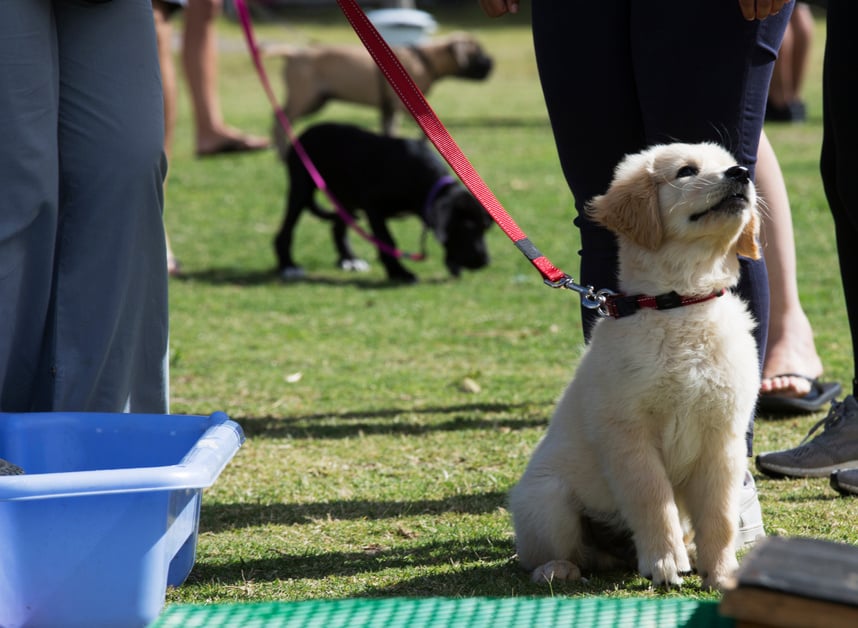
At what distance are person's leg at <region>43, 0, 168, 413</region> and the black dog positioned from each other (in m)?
3.66

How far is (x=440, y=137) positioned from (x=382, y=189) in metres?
3.96

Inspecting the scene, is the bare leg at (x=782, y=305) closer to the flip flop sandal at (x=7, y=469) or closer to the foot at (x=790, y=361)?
A: the foot at (x=790, y=361)

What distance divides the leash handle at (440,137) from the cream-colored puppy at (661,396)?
0.16 meters

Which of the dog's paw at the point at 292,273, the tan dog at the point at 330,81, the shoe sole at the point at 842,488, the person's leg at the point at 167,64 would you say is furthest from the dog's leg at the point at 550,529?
the tan dog at the point at 330,81

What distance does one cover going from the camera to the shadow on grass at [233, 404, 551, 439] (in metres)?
3.56

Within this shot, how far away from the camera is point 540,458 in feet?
7.90

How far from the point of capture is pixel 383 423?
12.0 ft

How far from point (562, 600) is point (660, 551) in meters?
0.24

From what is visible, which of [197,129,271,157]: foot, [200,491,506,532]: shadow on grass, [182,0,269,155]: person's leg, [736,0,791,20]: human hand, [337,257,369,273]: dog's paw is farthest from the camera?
[197,129,271,157]: foot

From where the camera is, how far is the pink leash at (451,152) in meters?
2.40

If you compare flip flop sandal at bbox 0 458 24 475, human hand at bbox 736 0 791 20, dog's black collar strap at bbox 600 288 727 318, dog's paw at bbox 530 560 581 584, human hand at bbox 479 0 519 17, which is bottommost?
dog's paw at bbox 530 560 581 584

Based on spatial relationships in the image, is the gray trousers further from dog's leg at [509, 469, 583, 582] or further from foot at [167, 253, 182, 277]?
foot at [167, 253, 182, 277]

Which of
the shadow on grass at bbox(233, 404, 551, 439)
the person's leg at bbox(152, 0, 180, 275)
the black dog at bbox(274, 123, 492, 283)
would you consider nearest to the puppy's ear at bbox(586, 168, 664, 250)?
the shadow on grass at bbox(233, 404, 551, 439)

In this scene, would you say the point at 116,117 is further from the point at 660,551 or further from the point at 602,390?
the point at 660,551
